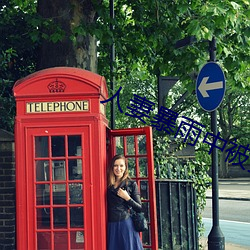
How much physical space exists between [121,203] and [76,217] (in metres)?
0.55

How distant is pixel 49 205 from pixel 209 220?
1215cm

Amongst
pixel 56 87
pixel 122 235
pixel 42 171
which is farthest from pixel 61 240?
pixel 56 87

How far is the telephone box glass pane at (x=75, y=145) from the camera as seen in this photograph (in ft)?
20.0

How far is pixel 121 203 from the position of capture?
6.42m

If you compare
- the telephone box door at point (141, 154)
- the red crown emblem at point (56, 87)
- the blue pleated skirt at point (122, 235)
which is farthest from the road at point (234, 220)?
the red crown emblem at point (56, 87)

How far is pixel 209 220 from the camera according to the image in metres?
17.6

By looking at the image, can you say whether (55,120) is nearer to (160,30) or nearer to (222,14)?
(222,14)

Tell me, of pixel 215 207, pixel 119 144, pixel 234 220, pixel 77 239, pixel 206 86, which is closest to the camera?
pixel 77 239

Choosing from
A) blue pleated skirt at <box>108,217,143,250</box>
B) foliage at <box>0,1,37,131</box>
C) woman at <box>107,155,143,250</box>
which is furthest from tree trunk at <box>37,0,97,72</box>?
blue pleated skirt at <box>108,217,143,250</box>

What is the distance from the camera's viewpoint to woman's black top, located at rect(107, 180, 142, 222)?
6.38m

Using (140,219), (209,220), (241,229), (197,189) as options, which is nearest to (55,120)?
(140,219)

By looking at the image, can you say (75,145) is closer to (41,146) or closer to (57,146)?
(57,146)

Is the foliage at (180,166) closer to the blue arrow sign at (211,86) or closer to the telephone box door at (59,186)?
the blue arrow sign at (211,86)

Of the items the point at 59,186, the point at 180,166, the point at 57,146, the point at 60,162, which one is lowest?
the point at 59,186
